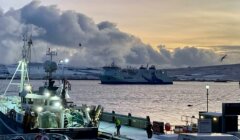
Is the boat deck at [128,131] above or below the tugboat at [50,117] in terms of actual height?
below

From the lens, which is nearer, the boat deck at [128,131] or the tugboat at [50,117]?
the tugboat at [50,117]

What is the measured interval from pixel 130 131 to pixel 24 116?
987cm

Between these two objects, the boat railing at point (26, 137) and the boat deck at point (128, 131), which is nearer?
the boat railing at point (26, 137)

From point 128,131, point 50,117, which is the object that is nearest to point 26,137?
point 50,117

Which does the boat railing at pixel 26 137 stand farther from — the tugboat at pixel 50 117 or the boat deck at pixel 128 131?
the boat deck at pixel 128 131

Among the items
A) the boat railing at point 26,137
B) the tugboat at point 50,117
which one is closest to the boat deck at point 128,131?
the tugboat at point 50,117

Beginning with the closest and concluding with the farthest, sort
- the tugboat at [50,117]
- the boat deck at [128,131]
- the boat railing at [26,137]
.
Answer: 1. the boat railing at [26,137]
2. the tugboat at [50,117]
3. the boat deck at [128,131]

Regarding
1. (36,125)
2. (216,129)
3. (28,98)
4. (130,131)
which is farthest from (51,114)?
(216,129)

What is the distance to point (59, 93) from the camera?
140 ft

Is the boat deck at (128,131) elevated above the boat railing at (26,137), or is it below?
below

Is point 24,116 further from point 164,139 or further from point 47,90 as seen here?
point 164,139

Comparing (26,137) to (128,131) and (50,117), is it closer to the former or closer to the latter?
(50,117)

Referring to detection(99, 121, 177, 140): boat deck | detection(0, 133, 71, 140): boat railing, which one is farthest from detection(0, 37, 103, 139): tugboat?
detection(0, 133, 71, 140): boat railing

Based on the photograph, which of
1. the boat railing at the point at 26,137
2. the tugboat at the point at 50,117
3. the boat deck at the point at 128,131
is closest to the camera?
the boat railing at the point at 26,137
